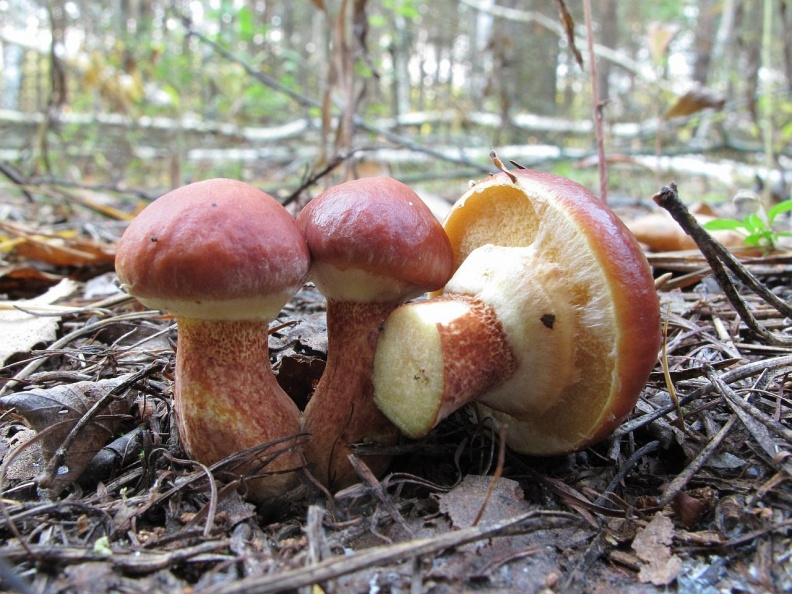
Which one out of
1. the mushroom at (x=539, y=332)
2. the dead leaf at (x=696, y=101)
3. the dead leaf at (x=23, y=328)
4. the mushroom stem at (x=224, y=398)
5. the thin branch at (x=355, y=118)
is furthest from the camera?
the thin branch at (x=355, y=118)

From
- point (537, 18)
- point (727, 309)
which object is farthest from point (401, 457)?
point (537, 18)

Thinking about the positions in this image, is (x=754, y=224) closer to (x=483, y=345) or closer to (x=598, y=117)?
(x=598, y=117)

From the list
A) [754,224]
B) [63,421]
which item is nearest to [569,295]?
[63,421]

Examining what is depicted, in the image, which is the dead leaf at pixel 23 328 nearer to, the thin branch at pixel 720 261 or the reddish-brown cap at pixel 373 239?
the reddish-brown cap at pixel 373 239

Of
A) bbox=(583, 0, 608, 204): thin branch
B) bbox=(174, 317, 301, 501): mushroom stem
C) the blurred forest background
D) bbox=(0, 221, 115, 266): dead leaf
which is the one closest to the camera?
bbox=(174, 317, 301, 501): mushroom stem

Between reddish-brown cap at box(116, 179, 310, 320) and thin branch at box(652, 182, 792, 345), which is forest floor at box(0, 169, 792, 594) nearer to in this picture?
thin branch at box(652, 182, 792, 345)

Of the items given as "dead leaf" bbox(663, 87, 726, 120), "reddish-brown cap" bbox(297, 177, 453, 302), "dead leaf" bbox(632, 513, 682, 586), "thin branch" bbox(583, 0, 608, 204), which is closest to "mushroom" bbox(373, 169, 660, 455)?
"reddish-brown cap" bbox(297, 177, 453, 302)

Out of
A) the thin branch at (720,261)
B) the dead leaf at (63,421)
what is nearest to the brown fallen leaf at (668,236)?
the thin branch at (720,261)
